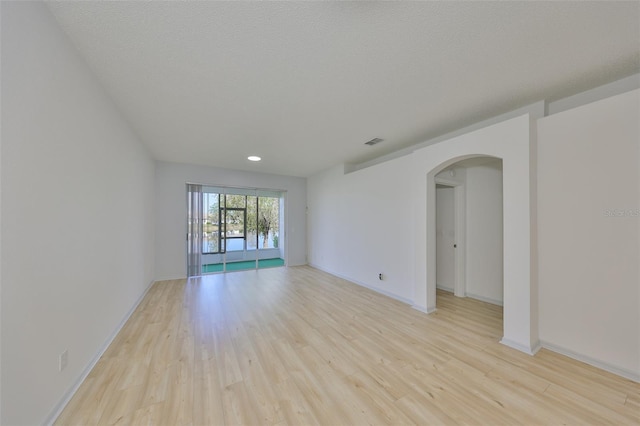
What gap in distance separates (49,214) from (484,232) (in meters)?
5.15

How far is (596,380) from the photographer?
1.93 m

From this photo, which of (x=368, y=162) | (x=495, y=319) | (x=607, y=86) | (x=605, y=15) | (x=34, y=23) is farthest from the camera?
(x=368, y=162)

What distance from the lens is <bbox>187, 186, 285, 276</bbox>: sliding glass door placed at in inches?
226

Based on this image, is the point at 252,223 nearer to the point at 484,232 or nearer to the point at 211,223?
the point at 211,223

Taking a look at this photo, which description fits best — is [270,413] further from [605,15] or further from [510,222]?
[605,15]

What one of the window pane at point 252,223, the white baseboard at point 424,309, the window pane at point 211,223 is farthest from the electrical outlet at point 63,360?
the window pane at point 252,223

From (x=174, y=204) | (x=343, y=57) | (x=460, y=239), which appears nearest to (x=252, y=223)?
(x=174, y=204)

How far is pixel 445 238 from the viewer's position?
4.59 meters

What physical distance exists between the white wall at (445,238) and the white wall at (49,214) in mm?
5141

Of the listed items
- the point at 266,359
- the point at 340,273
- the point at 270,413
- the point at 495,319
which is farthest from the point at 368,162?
the point at 270,413

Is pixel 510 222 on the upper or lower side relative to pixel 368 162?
lower

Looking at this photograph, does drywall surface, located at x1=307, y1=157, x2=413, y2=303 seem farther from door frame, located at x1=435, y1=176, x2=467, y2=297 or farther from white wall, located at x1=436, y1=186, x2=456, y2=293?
white wall, located at x1=436, y1=186, x2=456, y2=293

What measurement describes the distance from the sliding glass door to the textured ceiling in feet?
9.72

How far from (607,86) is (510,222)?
5.32ft
